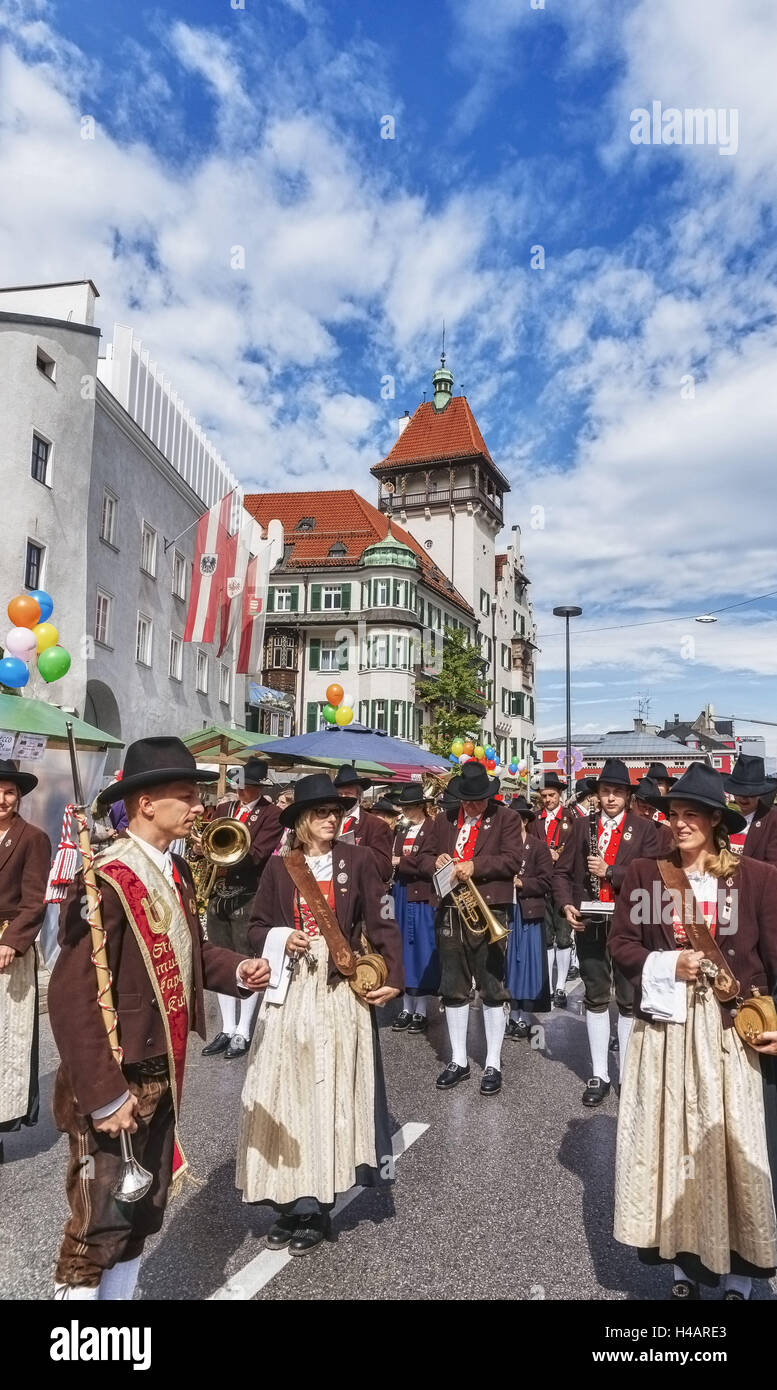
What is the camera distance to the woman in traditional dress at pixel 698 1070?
320cm

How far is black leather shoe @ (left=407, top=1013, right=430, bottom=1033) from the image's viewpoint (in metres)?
8.08

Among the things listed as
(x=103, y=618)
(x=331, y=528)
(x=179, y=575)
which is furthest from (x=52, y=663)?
(x=331, y=528)

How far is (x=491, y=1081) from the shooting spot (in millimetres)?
6102

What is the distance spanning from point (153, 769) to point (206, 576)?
18989mm

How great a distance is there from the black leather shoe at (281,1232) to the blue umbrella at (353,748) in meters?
8.33

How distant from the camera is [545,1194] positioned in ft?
14.3

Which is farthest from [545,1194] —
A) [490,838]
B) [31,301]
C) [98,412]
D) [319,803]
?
[31,301]

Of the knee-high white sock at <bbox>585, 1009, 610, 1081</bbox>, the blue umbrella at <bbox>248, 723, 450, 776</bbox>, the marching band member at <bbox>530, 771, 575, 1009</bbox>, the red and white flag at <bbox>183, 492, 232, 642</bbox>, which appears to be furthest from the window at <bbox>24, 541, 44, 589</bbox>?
the knee-high white sock at <bbox>585, 1009, 610, 1081</bbox>

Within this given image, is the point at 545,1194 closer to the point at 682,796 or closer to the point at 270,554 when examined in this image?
the point at 682,796

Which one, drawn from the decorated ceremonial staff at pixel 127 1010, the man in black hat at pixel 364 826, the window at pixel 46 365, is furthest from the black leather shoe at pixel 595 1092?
the window at pixel 46 365

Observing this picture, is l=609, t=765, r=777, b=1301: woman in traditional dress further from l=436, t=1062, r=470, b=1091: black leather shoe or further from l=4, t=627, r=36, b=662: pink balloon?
l=4, t=627, r=36, b=662: pink balloon

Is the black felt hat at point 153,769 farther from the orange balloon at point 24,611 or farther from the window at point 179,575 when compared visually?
the window at point 179,575

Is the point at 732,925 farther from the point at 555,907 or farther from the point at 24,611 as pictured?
the point at 24,611
